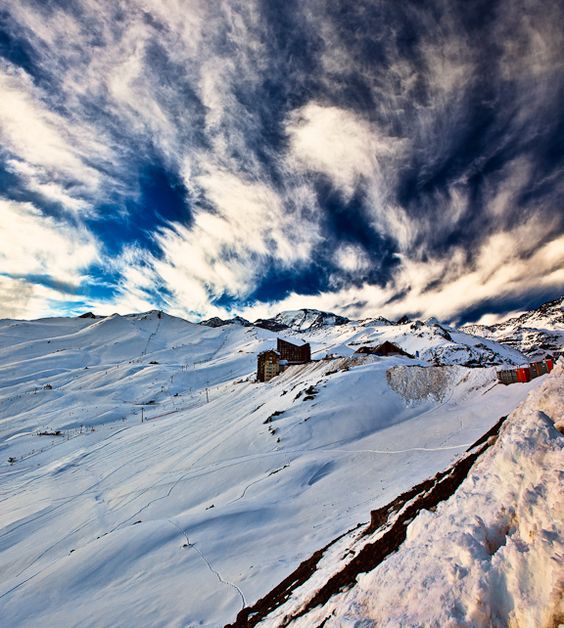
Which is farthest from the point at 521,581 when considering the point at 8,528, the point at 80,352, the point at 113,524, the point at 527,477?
the point at 80,352

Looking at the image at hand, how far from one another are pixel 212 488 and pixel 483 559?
1393 centimetres

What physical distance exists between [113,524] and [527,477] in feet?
51.3

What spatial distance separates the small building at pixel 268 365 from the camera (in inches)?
2058

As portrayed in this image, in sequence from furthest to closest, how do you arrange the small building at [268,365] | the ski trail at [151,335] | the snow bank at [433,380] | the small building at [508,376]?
the ski trail at [151,335], the small building at [268,365], the snow bank at [433,380], the small building at [508,376]

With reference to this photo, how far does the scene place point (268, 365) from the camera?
174 ft

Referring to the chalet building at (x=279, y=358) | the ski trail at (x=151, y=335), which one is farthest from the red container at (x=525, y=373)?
the ski trail at (x=151, y=335)

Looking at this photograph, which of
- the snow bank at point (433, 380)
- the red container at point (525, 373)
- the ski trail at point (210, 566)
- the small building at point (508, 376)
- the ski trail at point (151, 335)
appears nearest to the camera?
the ski trail at point (210, 566)

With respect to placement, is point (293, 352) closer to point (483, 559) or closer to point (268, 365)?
point (268, 365)

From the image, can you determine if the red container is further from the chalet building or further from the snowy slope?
the chalet building

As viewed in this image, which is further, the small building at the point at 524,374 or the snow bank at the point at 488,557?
the small building at the point at 524,374

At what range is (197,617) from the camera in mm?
6316

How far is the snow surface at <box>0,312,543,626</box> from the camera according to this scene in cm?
773

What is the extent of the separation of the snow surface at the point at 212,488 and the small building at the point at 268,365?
9553 millimetres

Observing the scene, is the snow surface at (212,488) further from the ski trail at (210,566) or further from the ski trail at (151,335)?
the ski trail at (151,335)
